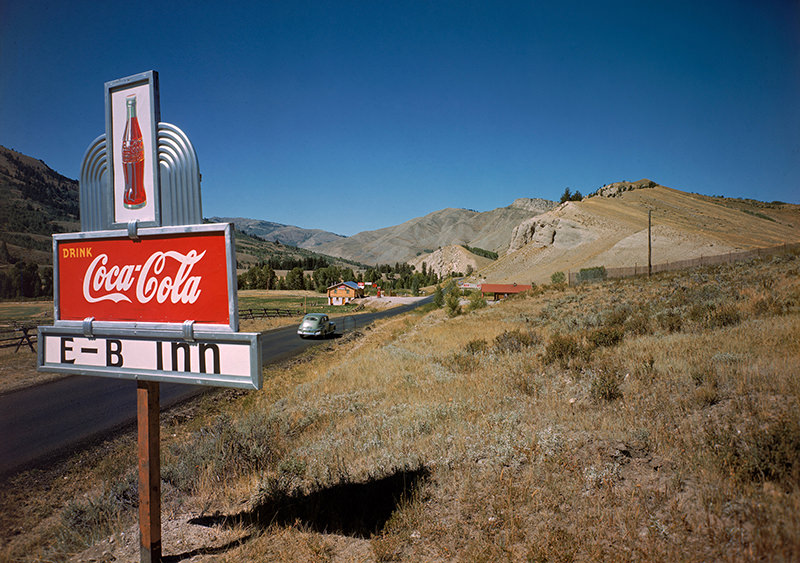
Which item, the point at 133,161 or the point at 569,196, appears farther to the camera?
the point at 569,196

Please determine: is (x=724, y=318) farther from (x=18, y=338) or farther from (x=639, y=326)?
(x=18, y=338)

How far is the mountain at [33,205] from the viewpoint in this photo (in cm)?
8256

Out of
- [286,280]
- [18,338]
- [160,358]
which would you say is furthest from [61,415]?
Result: [286,280]

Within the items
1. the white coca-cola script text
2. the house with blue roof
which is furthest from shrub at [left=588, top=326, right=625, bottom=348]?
the house with blue roof

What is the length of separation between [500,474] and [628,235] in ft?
294

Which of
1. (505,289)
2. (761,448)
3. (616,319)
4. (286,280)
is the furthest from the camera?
(286,280)

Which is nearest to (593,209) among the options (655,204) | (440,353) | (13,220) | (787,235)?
(655,204)

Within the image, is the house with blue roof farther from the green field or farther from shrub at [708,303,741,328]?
shrub at [708,303,741,328]

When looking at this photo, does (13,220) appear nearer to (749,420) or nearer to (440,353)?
(440,353)

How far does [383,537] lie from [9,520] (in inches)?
238

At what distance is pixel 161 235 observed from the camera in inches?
146

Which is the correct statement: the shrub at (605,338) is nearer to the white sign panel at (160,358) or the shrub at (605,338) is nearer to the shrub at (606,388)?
the shrub at (606,388)

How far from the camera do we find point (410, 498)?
423 centimetres

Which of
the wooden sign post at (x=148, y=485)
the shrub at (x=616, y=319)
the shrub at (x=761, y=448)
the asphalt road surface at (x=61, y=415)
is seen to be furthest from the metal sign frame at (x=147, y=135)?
the shrub at (x=616, y=319)
